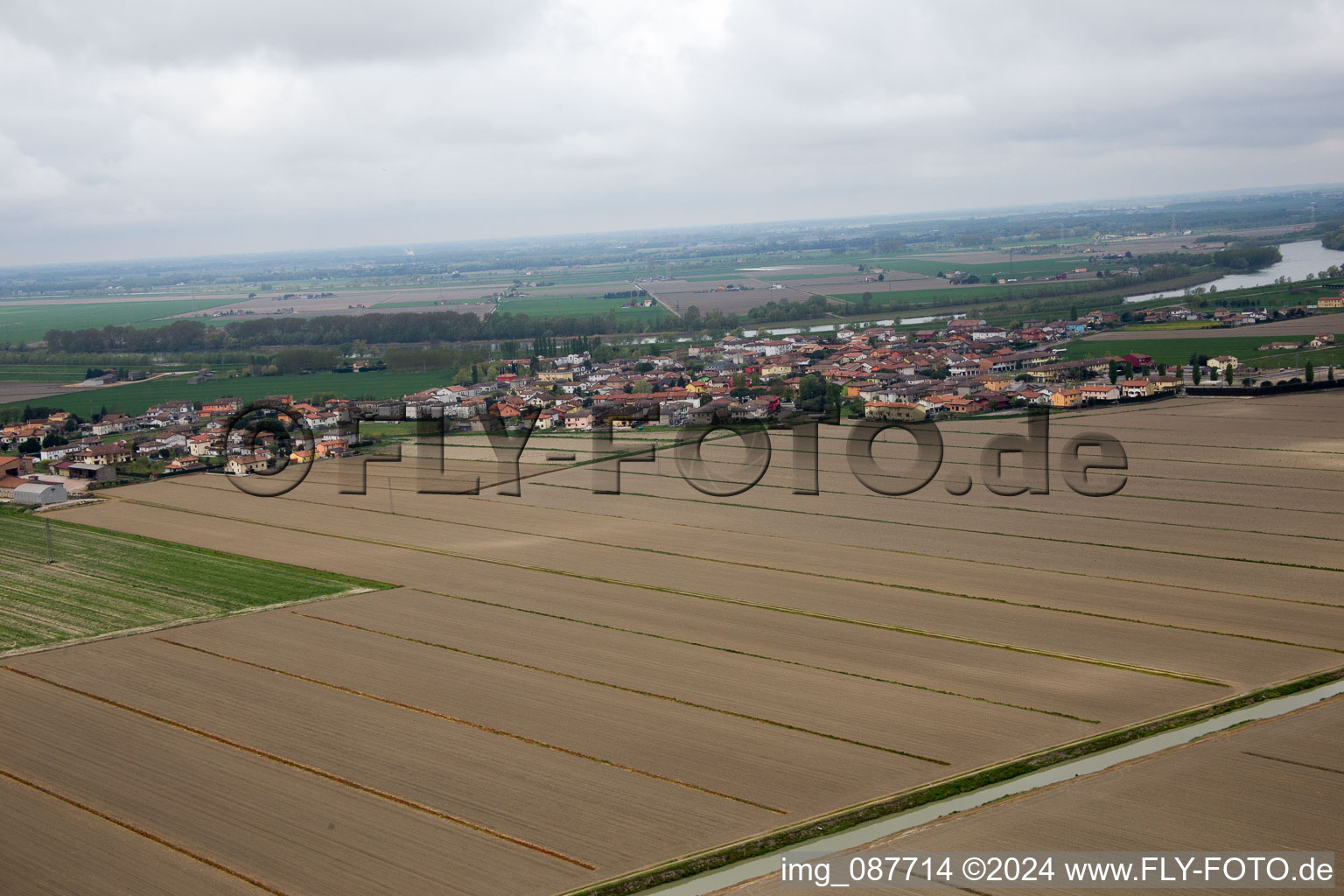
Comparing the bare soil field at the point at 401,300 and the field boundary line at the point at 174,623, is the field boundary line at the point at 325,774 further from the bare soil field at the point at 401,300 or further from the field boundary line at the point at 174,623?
the bare soil field at the point at 401,300

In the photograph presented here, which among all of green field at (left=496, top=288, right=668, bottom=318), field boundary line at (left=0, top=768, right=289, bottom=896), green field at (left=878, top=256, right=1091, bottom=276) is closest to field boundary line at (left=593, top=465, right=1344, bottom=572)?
field boundary line at (left=0, top=768, right=289, bottom=896)

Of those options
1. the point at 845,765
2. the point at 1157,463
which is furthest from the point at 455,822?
the point at 1157,463

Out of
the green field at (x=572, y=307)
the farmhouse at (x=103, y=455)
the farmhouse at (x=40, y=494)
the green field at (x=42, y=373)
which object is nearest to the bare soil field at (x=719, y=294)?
the green field at (x=572, y=307)

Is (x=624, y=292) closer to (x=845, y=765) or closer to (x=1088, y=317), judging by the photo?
(x=1088, y=317)

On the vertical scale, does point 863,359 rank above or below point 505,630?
above

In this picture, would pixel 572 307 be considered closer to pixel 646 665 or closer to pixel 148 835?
pixel 646 665
